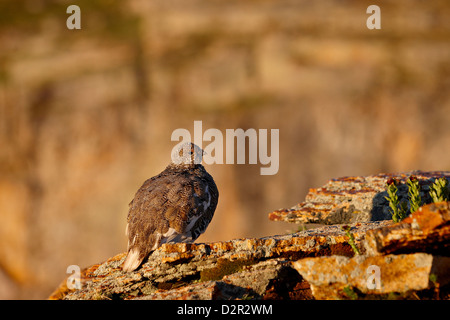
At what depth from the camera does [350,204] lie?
10.6 meters

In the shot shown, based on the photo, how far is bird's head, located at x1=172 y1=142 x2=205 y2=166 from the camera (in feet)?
38.6

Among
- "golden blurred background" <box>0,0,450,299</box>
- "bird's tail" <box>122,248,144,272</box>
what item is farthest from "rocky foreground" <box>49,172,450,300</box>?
"golden blurred background" <box>0,0,450,299</box>

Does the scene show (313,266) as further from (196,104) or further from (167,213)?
(196,104)

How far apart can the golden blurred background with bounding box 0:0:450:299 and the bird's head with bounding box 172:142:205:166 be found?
23735 mm

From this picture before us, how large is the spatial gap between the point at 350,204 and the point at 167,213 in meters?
3.48

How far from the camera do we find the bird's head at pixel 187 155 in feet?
38.6

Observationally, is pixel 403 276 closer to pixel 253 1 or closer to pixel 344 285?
pixel 344 285

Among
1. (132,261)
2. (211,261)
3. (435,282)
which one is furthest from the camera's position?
(132,261)

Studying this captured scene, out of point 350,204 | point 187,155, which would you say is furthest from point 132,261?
point 350,204

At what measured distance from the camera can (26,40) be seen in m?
41.6

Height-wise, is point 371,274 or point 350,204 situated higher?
point 350,204

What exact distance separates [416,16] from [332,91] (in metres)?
7.61

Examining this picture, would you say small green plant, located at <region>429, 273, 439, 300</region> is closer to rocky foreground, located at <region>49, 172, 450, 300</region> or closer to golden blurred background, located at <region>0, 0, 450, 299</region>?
rocky foreground, located at <region>49, 172, 450, 300</region>

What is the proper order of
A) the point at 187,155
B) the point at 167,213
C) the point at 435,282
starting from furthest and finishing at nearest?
the point at 187,155 → the point at 167,213 → the point at 435,282
